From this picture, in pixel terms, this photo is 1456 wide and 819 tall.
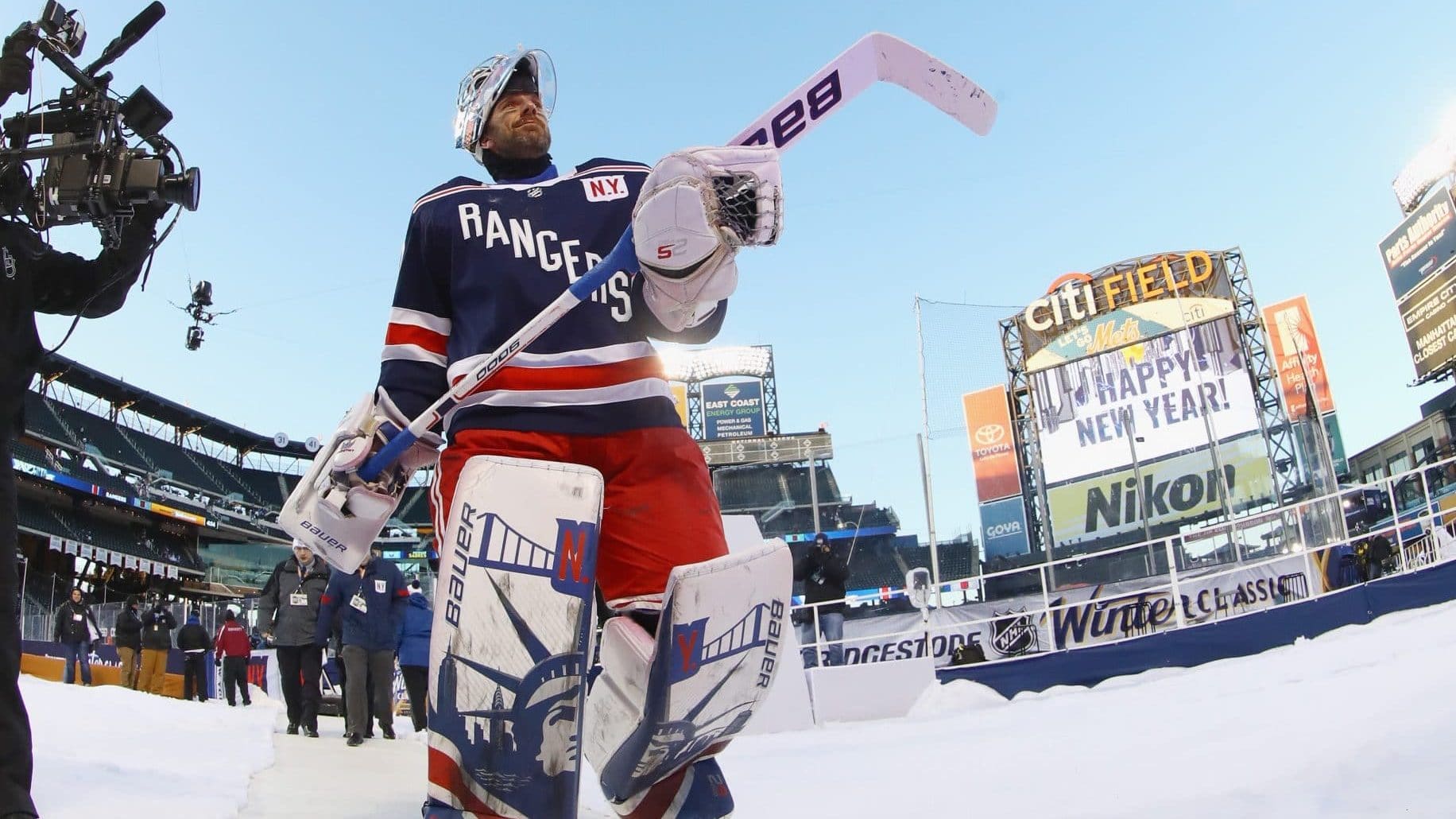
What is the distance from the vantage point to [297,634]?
8.09 meters

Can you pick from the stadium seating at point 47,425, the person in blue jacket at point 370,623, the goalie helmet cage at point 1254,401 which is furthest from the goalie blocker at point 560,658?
the stadium seating at point 47,425

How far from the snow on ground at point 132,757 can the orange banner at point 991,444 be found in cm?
2988

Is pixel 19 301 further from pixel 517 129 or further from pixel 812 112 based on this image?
pixel 812 112

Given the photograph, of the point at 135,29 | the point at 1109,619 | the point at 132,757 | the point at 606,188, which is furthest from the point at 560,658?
the point at 1109,619

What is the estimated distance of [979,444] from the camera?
34469 mm

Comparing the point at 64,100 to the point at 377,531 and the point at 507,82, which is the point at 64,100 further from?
the point at 377,531

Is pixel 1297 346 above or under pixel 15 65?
above

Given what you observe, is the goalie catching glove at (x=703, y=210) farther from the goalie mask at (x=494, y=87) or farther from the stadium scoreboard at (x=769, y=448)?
the stadium scoreboard at (x=769, y=448)

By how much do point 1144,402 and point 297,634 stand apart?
890 inches

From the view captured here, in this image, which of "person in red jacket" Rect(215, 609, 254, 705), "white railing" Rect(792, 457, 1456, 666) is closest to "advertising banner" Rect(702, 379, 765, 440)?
"white railing" Rect(792, 457, 1456, 666)

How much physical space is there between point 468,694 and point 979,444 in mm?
34083

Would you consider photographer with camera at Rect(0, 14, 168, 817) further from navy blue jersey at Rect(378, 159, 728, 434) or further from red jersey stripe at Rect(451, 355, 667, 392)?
red jersey stripe at Rect(451, 355, 667, 392)

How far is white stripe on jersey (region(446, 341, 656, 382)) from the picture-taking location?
2.05 meters

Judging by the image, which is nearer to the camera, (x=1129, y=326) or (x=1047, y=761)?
(x=1047, y=761)
